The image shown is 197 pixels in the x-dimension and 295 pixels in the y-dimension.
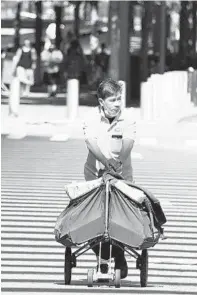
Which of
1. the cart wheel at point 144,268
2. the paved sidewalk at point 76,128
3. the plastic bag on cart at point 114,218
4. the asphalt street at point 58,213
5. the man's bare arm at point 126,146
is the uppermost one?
the man's bare arm at point 126,146

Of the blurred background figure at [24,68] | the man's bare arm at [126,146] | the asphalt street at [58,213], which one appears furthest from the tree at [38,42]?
the man's bare arm at [126,146]

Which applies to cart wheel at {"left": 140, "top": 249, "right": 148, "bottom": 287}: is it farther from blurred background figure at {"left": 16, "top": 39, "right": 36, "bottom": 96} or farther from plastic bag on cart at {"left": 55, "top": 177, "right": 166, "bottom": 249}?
blurred background figure at {"left": 16, "top": 39, "right": 36, "bottom": 96}

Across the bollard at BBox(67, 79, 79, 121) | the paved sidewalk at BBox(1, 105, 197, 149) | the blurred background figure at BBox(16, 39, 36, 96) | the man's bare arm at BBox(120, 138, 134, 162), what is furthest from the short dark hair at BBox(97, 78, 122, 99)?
the blurred background figure at BBox(16, 39, 36, 96)

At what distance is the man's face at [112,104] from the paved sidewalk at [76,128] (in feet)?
49.0

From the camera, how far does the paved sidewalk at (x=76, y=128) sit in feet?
83.9

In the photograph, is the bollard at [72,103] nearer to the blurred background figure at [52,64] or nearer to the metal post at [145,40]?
the metal post at [145,40]

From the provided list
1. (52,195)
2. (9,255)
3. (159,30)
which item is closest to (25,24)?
(159,30)

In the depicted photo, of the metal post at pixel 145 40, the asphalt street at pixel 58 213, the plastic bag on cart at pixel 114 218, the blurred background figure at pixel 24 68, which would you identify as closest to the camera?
the plastic bag on cart at pixel 114 218

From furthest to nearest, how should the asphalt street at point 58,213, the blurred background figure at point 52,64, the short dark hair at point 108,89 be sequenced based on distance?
1. the blurred background figure at point 52,64
2. the asphalt street at point 58,213
3. the short dark hair at point 108,89

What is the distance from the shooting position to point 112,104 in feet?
29.2

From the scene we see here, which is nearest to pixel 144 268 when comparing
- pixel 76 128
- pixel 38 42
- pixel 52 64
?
pixel 76 128

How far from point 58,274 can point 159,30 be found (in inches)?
1280

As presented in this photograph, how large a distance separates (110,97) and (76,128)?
20.1 metres

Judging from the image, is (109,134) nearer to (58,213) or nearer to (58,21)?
(58,213)
